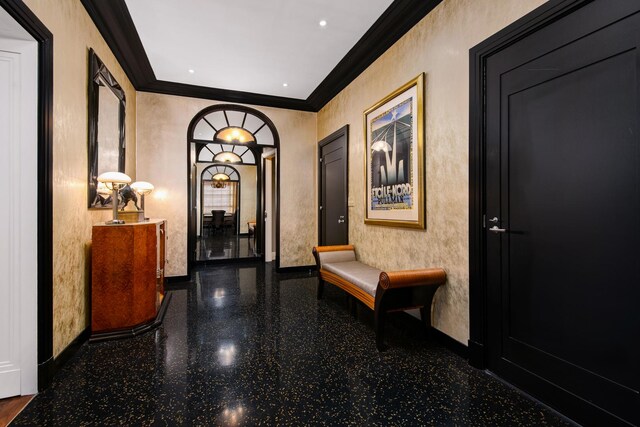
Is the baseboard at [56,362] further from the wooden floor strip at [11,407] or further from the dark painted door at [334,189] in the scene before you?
the dark painted door at [334,189]

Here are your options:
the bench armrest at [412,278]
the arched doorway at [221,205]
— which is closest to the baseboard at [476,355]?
the bench armrest at [412,278]

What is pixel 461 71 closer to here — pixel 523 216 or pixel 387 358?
pixel 523 216

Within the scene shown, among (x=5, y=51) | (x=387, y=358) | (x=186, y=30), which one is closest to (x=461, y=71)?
(x=387, y=358)

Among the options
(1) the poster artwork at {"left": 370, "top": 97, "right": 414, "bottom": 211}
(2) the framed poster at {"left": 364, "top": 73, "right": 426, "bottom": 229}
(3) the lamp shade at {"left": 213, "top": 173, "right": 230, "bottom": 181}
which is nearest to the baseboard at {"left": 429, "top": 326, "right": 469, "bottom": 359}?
(2) the framed poster at {"left": 364, "top": 73, "right": 426, "bottom": 229}

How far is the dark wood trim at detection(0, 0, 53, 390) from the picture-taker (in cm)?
187

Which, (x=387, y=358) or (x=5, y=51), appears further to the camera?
(x=387, y=358)

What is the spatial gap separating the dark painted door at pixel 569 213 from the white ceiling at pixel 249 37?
5.82 feet

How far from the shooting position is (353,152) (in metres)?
4.06

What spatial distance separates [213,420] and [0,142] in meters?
2.18

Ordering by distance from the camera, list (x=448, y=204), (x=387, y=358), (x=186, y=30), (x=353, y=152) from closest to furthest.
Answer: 1. (x=387, y=358)
2. (x=448, y=204)
3. (x=186, y=30)
4. (x=353, y=152)

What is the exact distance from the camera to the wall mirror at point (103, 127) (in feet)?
8.87

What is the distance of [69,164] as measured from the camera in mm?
2287

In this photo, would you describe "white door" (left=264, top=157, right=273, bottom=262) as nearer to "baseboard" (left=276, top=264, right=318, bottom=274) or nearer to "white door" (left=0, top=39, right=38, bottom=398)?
"baseboard" (left=276, top=264, right=318, bottom=274)

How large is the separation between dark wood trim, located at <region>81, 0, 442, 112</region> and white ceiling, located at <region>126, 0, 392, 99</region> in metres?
0.09
